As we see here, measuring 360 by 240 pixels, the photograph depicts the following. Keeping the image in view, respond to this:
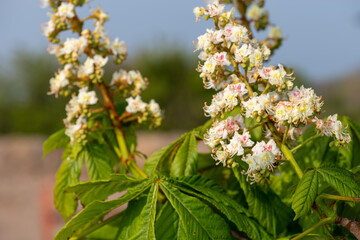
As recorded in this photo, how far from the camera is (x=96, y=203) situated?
0.86 m

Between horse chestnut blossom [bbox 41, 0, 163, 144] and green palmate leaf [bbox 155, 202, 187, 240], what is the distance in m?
0.35

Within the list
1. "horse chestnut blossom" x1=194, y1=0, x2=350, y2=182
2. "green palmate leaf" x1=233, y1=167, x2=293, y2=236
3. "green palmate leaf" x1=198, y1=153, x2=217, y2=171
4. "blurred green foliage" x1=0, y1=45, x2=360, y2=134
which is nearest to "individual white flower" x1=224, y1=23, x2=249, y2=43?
"horse chestnut blossom" x1=194, y1=0, x2=350, y2=182

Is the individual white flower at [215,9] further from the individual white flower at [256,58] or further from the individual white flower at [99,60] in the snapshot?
the individual white flower at [99,60]

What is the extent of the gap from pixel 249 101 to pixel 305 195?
194 millimetres

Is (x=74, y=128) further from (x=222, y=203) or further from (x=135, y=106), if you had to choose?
(x=222, y=203)

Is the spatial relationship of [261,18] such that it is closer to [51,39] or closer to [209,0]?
[209,0]

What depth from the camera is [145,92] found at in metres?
12.1

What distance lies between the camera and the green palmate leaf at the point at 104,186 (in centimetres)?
92

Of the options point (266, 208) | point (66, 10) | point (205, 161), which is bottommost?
point (266, 208)

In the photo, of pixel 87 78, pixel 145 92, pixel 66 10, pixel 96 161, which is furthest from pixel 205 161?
pixel 145 92

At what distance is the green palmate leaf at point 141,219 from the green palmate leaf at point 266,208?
0.59ft

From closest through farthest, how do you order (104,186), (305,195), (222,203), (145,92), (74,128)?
1. (305,195)
2. (222,203)
3. (104,186)
4. (74,128)
5. (145,92)

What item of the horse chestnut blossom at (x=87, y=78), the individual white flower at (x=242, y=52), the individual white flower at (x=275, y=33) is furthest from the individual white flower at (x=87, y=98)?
the individual white flower at (x=275, y=33)

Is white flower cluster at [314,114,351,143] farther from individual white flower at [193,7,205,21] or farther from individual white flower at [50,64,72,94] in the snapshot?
individual white flower at [50,64,72,94]
